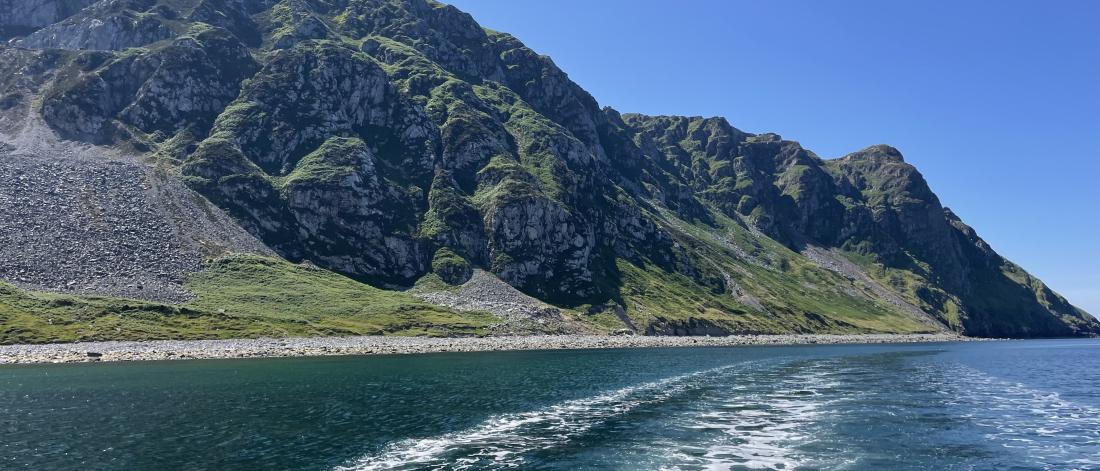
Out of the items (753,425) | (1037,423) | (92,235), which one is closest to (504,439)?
(753,425)

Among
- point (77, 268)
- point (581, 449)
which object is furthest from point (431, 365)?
point (77, 268)

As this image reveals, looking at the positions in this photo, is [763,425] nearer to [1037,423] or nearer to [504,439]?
[504,439]

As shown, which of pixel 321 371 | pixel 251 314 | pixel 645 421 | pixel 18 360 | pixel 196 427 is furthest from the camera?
pixel 251 314

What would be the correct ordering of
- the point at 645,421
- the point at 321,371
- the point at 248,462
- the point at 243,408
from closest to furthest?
the point at 248,462
the point at 645,421
the point at 243,408
the point at 321,371

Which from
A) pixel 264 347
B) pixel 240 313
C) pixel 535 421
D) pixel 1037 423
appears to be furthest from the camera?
pixel 240 313

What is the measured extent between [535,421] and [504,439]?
6862mm

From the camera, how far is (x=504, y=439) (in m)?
39.7

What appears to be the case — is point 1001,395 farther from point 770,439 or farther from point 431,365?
point 431,365

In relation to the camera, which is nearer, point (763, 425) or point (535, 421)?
point (763, 425)

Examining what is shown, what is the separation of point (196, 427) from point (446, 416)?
1728 centimetres

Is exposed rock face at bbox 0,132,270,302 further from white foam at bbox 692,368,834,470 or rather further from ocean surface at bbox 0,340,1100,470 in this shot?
white foam at bbox 692,368,834,470

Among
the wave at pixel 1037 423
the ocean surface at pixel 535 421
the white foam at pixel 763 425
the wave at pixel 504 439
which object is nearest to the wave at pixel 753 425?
the white foam at pixel 763 425

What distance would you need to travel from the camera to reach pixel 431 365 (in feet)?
315

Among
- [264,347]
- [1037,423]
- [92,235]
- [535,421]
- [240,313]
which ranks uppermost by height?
[92,235]
